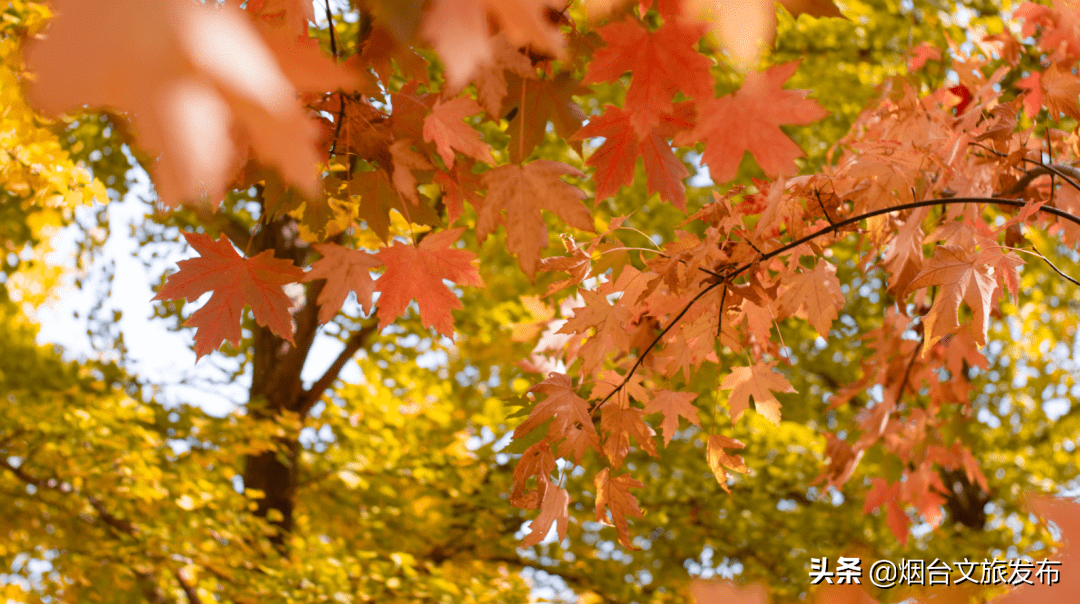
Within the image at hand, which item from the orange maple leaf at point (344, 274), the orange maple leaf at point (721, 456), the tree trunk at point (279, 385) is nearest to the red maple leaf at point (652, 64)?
the orange maple leaf at point (344, 274)

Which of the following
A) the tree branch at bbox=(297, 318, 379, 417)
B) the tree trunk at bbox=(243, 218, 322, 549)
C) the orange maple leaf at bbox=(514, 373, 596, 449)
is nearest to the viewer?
the orange maple leaf at bbox=(514, 373, 596, 449)

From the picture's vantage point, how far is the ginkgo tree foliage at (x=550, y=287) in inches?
28.5

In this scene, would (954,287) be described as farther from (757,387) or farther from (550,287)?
(550,287)

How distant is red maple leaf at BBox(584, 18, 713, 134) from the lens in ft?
3.43

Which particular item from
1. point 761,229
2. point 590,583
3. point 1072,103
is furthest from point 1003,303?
point 761,229

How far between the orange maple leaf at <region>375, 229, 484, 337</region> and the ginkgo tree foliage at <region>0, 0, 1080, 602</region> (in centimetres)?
1

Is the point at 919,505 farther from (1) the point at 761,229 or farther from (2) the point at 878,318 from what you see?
(2) the point at 878,318

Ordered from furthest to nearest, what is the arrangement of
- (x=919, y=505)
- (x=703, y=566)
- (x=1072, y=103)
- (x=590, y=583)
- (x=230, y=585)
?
(x=703, y=566) → (x=590, y=583) → (x=230, y=585) → (x=919, y=505) → (x=1072, y=103)

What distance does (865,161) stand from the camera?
1.60 metres

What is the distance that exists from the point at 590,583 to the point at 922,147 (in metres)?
3.86

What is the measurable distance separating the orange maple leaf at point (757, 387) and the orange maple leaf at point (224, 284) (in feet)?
3.73

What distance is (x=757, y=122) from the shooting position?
3.58ft

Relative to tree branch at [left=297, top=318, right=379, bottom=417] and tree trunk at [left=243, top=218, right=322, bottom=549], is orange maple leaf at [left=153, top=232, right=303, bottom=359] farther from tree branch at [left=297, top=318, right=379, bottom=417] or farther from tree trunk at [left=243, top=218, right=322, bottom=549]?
tree branch at [left=297, top=318, right=379, bottom=417]

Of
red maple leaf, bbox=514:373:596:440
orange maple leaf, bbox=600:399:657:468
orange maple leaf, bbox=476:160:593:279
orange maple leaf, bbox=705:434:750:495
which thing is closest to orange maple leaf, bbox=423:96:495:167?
orange maple leaf, bbox=476:160:593:279
